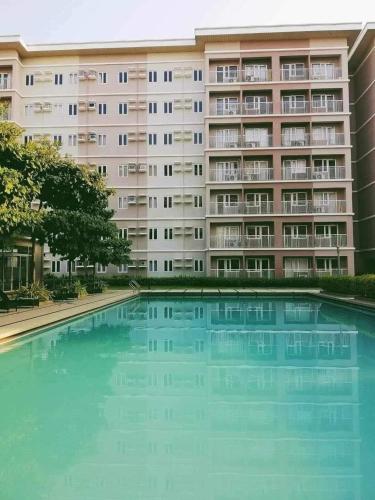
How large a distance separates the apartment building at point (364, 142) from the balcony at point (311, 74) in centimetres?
278

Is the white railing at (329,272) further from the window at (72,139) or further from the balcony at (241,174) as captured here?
the window at (72,139)

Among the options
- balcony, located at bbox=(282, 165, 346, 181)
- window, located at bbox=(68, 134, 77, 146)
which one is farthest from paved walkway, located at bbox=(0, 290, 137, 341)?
window, located at bbox=(68, 134, 77, 146)

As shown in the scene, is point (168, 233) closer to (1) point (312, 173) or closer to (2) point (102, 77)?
(1) point (312, 173)

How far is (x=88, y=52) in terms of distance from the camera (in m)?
39.7

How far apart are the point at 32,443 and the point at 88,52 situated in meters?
40.1

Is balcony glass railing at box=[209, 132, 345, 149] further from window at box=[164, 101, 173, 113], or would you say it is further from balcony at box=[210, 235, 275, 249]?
balcony at box=[210, 235, 275, 249]

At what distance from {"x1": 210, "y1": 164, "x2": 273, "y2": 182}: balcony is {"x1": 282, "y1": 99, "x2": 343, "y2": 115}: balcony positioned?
17.0 feet

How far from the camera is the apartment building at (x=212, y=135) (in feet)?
119

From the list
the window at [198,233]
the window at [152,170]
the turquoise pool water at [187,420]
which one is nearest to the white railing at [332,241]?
the window at [198,233]

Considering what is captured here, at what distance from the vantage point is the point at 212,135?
38.0 m

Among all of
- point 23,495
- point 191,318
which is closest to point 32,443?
point 23,495

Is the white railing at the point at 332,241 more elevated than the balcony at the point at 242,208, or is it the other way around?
the balcony at the point at 242,208

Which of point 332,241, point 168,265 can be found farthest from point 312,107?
point 168,265

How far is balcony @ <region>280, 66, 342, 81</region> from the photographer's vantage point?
37.0 meters
